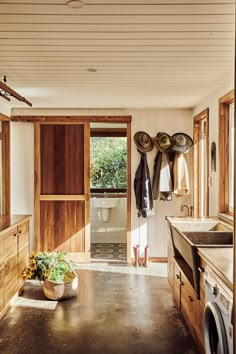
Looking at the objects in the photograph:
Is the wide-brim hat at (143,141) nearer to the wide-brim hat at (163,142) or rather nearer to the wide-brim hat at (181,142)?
the wide-brim hat at (163,142)

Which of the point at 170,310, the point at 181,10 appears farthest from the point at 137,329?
the point at 181,10

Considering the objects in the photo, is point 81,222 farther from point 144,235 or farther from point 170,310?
A: point 170,310

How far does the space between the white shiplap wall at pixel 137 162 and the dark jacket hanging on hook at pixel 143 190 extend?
149 mm

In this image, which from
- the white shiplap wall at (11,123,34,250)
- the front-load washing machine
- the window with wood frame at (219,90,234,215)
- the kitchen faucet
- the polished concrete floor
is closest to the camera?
the front-load washing machine

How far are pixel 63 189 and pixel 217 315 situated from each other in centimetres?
396

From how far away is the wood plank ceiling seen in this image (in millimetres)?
2129

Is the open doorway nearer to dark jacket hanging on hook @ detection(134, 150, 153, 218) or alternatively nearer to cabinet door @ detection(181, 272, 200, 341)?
dark jacket hanging on hook @ detection(134, 150, 153, 218)

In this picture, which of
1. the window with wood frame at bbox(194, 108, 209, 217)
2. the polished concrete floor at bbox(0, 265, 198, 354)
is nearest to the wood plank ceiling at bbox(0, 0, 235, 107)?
the window with wood frame at bbox(194, 108, 209, 217)

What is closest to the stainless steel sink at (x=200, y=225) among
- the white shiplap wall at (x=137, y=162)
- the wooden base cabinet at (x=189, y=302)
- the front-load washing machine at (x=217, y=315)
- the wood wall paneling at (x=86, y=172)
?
the wooden base cabinet at (x=189, y=302)

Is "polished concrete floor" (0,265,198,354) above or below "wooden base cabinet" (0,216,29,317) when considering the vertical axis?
below

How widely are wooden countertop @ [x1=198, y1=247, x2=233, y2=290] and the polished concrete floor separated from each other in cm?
93

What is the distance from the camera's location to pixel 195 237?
3418mm

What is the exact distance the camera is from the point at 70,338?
3.17 metres

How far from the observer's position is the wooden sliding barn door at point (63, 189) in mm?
5684
